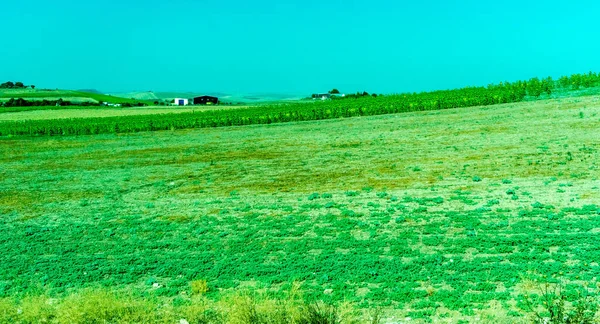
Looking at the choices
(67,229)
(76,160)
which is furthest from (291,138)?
(67,229)

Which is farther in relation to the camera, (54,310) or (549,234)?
(549,234)

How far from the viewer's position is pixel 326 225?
1196 cm

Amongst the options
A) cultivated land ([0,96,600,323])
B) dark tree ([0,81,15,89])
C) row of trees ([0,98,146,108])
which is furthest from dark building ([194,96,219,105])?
cultivated land ([0,96,600,323])

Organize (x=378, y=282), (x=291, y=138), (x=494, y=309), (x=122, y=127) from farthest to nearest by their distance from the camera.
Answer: (x=122, y=127) → (x=291, y=138) → (x=378, y=282) → (x=494, y=309)

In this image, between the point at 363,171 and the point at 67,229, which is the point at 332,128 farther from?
the point at 67,229

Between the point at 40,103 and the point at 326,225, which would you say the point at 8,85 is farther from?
the point at 326,225

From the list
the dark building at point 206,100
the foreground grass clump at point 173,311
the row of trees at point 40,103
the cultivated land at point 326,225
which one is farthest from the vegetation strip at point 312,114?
the dark building at point 206,100

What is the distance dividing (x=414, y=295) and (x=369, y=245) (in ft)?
8.29

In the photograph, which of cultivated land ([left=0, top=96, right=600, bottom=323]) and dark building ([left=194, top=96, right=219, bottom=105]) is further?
dark building ([left=194, top=96, right=219, bottom=105])

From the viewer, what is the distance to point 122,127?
4475cm

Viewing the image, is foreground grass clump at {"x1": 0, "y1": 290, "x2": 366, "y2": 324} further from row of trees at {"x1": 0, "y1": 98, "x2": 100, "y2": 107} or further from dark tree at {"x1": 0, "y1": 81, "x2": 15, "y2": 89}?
dark tree at {"x1": 0, "y1": 81, "x2": 15, "y2": 89}

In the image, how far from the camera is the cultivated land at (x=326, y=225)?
27.4 ft

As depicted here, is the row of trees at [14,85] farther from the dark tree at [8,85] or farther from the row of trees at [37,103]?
the row of trees at [37,103]

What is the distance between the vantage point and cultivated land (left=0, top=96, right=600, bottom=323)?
8.34 m
